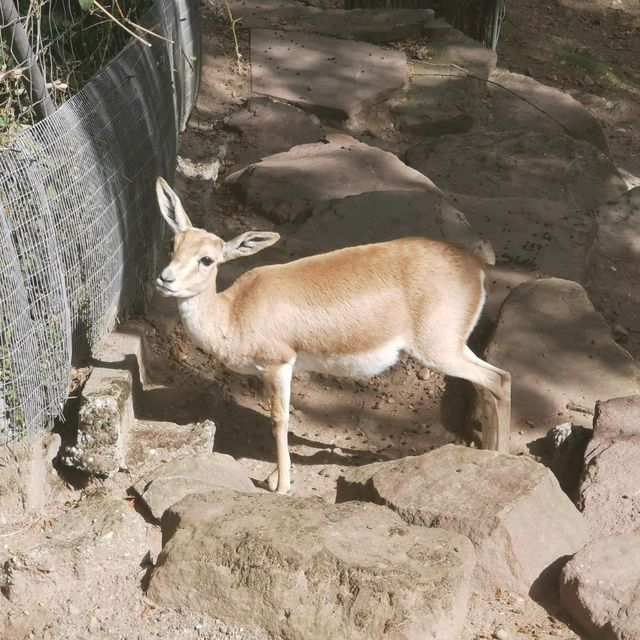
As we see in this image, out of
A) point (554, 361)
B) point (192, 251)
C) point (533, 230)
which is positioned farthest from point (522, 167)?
point (192, 251)

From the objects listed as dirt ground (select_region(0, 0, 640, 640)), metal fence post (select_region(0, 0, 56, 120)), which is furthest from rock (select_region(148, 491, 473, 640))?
metal fence post (select_region(0, 0, 56, 120))

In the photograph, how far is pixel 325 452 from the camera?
6133 millimetres

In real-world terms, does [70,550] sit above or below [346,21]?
above

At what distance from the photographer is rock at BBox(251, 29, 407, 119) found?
9.89m

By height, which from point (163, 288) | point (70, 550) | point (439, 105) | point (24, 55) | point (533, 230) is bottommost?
point (439, 105)

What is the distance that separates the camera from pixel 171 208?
17.9 ft

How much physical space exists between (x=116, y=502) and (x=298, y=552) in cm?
108

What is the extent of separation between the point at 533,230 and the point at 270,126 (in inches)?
117

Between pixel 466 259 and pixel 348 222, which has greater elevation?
pixel 466 259

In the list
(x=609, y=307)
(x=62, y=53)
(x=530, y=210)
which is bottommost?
(x=609, y=307)

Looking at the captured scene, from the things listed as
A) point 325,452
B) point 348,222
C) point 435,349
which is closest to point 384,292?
point 435,349

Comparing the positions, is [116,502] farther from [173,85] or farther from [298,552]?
[173,85]

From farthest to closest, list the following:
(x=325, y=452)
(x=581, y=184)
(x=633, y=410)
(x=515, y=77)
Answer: (x=515, y=77) → (x=581, y=184) → (x=325, y=452) → (x=633, y=410)

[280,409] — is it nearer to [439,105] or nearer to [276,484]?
[276,484]
